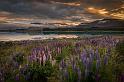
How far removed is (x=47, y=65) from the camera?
22.0ft

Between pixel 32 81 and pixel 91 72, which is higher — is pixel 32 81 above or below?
below

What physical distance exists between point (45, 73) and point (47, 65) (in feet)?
0.75

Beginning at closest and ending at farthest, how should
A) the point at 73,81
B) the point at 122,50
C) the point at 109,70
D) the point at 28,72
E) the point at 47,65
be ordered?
the point at 73,81, the point at 109,70, the point at 28,72, the point at 47,65, the point at 122,50

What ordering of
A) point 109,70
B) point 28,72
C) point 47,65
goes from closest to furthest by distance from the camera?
point 109,70, point 28,72, point 47,65

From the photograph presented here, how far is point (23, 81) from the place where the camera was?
605 cm

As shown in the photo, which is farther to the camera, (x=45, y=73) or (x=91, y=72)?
(x=45, y=73)

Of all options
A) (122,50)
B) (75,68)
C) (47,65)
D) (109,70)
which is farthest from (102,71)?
(122,50)

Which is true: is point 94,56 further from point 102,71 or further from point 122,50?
point 122,50

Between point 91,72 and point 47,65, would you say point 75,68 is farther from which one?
point 47,65

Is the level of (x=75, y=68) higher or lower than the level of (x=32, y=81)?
higher

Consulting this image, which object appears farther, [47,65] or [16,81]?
[47,65]

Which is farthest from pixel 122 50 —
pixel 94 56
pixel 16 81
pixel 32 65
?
pixel 16 81

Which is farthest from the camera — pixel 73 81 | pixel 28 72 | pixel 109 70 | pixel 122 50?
pixel 122 50

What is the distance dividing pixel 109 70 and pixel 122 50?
2778 millimetres
